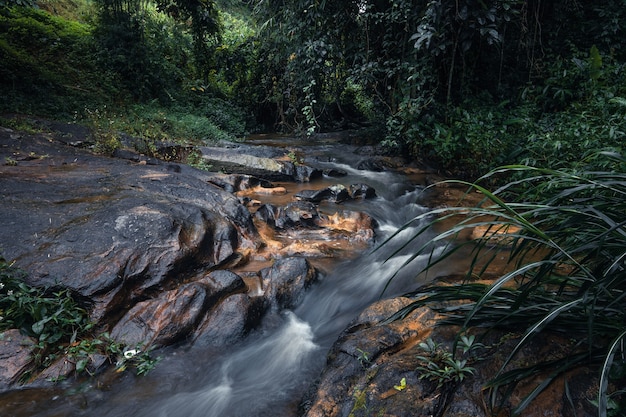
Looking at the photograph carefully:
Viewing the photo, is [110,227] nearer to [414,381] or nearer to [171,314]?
[171,314]

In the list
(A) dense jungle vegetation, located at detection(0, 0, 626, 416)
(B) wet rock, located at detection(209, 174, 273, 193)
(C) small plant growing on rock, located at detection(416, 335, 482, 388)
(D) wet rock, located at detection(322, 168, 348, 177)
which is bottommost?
(C) small plant growing on rock, located at detection(416, 335, 482, 388)

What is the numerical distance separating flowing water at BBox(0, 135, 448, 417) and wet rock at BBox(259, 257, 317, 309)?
102 mm

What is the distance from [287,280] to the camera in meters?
4.04

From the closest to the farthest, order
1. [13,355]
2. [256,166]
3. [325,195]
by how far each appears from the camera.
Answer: [13,355], [325,195], [256,166]

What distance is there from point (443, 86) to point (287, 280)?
6422 millimetres

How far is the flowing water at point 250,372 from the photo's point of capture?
2785 millimetres

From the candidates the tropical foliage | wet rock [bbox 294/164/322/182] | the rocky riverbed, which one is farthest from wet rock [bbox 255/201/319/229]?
the tropical foliage

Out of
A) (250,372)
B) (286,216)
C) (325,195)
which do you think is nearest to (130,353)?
(250,372)

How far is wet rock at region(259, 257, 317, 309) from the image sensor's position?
3.95 metres

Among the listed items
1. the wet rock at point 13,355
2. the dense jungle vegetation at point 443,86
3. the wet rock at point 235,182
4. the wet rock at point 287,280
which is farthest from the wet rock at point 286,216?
the wet rock at point 13,355

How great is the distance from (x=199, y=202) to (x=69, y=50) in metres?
10.2

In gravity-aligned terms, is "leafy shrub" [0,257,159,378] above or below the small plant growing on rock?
below

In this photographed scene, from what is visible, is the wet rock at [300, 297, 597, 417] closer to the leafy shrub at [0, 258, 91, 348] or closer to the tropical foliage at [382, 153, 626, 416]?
the tropical foliage at [382, 153, 626, 416]

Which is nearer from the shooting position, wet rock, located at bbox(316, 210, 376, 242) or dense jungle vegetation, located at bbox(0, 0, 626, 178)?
wet rock, located at bbox(316, 210, 376, 242)
